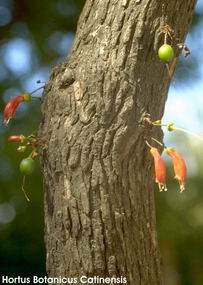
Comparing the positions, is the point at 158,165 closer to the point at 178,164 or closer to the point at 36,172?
the point at 178,164

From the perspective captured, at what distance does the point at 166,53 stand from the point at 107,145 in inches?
8.2

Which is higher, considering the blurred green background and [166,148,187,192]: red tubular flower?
the blurred green background

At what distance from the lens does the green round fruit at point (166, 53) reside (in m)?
1.26

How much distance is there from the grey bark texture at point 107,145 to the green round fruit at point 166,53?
46mm

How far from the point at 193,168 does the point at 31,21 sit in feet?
4.95

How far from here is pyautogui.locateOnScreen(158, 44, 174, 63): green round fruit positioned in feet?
4.14

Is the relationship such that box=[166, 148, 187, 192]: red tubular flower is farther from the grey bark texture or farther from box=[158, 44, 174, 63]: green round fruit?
box=[158, 44, 174, 63]: green round fruit

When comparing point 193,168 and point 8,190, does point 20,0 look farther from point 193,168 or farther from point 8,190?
point 193,168

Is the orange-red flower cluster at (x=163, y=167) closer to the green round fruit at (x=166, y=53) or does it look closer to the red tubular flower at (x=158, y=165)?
the red tubular flower at (x=158, y=165)

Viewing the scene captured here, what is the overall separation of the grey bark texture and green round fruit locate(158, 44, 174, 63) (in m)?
0.05

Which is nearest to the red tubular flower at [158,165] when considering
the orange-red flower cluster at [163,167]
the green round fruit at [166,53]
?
the orange-red flower cluster at [163,167]

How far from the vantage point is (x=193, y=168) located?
387cm

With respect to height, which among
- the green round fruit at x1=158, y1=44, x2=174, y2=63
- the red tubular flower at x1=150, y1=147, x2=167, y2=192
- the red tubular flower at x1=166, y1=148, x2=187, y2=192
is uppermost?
the green round fruit at x1=158, y1=44, x2=174, y2=63

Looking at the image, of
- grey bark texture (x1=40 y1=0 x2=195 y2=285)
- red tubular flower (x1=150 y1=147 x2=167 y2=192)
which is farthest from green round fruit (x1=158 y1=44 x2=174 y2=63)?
red tubular flower (x1=150 y1=147 x2=167 y2=192)
